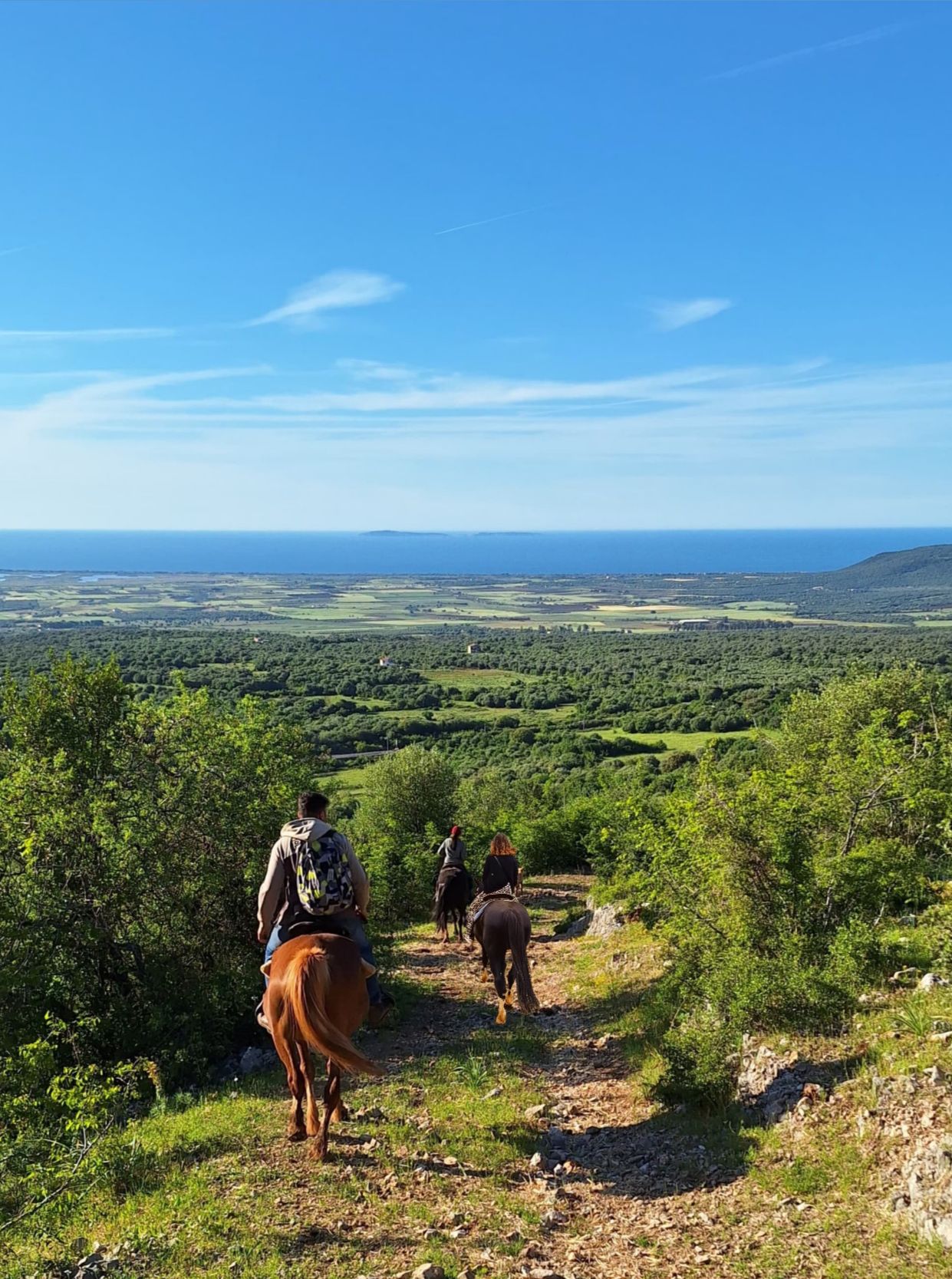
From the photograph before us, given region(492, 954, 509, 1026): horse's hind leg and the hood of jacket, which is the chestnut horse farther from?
region(492, 954, 509, 1026): horse's hind leg

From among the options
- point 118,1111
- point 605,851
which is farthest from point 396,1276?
point 605,851

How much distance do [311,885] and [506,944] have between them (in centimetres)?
427

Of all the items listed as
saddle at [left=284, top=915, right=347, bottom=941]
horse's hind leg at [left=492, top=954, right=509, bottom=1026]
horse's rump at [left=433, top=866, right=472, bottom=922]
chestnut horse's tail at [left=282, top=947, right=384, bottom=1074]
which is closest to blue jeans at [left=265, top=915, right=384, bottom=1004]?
saddle at [left=284, top=915, right=347, bottom=941]

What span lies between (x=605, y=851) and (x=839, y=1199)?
729 inches

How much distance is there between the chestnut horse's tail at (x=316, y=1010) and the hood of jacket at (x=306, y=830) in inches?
39.5

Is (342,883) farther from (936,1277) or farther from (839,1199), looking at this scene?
(936,1277)

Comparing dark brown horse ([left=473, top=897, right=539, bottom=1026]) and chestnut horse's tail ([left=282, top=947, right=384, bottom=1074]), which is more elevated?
chestnut horse's tail ([left=282, top=947, right=384, bottom=1074])

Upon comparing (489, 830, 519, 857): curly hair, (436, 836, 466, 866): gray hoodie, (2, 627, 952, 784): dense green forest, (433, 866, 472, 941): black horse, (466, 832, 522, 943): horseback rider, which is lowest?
(2, 627, 952, 784): dense green forest

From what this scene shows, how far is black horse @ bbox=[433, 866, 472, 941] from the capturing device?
49.4ft

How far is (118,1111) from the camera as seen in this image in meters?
8.26

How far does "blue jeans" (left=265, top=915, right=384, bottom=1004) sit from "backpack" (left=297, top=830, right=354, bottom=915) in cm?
14

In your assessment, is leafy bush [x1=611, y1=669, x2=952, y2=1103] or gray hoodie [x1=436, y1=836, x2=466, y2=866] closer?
leafy bush [x1=611, y1=669, x2=952, y2=1103]

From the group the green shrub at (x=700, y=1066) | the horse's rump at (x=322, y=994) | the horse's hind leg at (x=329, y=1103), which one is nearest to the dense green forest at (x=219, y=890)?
the green shrub at (x=700, y=1066)

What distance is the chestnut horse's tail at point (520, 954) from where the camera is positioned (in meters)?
10.1
